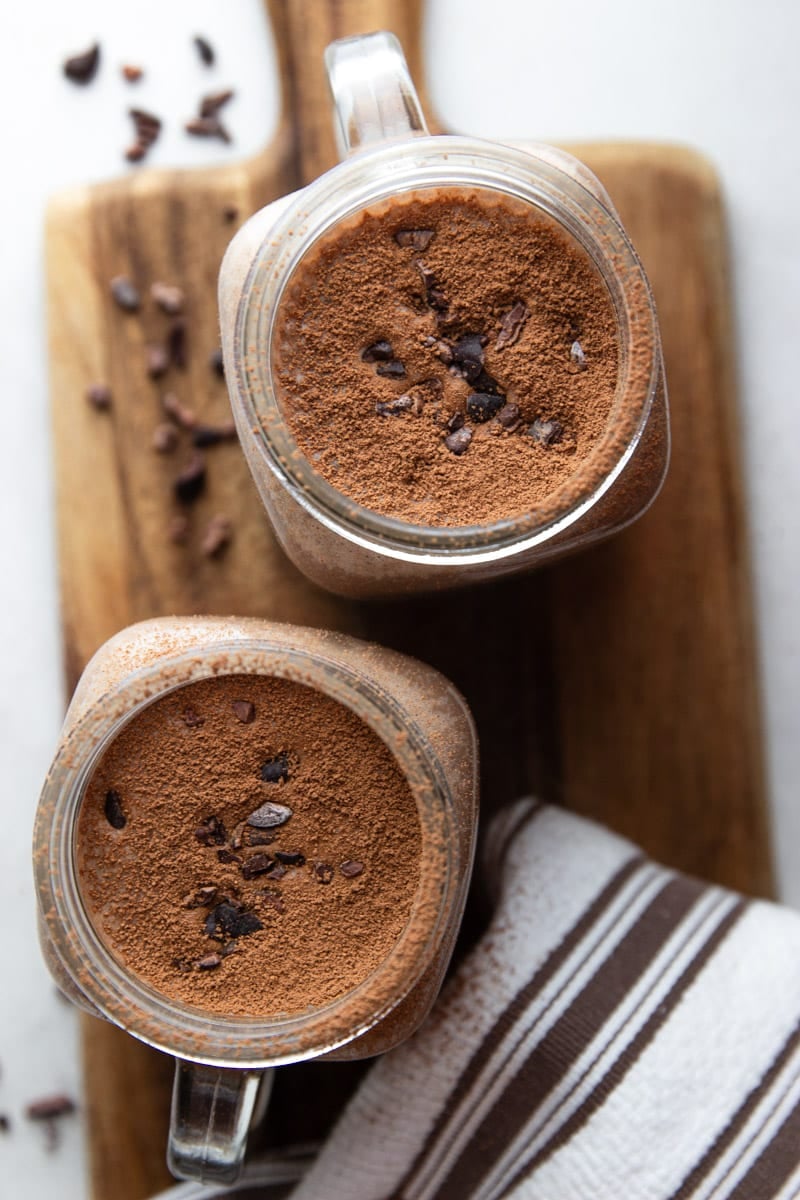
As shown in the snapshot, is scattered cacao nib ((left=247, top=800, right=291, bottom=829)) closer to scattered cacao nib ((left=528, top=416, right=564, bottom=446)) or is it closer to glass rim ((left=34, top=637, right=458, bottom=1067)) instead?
glass rim ((left=34, top=637, right=458, bottom=1067))

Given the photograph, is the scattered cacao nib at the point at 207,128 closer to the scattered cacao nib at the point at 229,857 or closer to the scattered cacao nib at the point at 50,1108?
the scattered cacao nib at the point at 229,857

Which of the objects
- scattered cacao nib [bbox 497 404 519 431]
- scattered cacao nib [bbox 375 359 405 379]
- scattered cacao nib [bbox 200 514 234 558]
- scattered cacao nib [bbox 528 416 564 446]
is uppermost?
scattered cacao nib [bbox 375 359 405 379]

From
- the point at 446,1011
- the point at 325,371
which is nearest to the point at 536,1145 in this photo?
the point at 446,1011

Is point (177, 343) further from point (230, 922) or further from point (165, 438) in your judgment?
point (230, 922)

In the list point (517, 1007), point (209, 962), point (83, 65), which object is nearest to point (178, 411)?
point (83, 65)

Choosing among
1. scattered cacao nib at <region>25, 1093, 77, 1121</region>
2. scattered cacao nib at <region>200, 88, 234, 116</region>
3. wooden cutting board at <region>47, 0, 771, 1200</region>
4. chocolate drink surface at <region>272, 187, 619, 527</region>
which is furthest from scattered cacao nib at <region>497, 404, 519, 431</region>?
scattered cacao nib at <region>25, 1093, 77, 1121</region>

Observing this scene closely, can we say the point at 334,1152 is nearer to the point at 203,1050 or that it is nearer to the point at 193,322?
the point at 203,1050
